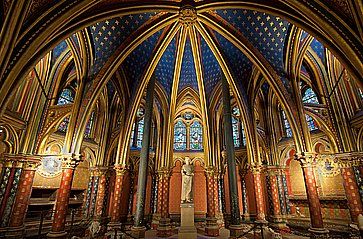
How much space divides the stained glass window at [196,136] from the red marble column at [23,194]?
14068 millimetres

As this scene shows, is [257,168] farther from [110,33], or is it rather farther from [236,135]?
[110,33]

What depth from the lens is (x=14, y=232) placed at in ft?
31.1

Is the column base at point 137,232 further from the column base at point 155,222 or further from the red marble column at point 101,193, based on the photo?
the red marble column at point 101,193

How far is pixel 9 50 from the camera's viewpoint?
523cm

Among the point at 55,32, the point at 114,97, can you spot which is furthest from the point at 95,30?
the point at 114,97

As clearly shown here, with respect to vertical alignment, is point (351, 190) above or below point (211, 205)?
above

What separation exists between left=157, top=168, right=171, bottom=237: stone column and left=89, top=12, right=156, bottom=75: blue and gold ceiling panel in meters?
8.48

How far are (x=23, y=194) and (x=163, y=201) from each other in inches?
312

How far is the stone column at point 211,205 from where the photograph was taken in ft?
39.2

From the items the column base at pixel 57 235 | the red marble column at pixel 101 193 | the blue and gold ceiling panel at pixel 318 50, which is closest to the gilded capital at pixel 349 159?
the blue and gold ceiling panel at pixel 318 50

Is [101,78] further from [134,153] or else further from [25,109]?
[134,153]

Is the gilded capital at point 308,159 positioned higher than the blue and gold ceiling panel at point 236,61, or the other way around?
the blue and gold ceiling panel at point 236,61

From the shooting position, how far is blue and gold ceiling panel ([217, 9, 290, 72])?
34.5ft

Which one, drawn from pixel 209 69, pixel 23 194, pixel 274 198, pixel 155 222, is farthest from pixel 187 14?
pixel 155 222
